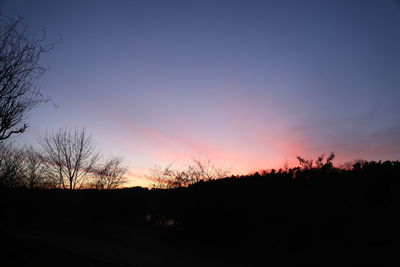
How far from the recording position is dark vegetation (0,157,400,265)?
7344 mm

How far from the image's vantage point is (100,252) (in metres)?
9.48

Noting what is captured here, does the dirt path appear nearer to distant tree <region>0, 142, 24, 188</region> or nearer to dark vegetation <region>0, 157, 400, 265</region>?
dark vegetation <region>0, 157, 400, 265</region>

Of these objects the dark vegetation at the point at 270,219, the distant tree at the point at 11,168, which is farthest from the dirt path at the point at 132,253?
the distant tree at the point at 11,168

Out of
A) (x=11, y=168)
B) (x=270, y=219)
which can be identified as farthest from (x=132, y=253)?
(x=11, y=168)

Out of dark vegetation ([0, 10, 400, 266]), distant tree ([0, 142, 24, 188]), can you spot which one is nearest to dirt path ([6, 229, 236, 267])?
dark vegetation ([0, 10, 400, 266])

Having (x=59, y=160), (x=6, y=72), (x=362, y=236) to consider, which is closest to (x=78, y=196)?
(x=59, y=160)

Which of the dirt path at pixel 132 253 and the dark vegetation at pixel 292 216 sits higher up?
the dark vegetation at pixel 292 216

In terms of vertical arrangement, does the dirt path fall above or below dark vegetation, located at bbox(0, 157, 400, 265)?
below

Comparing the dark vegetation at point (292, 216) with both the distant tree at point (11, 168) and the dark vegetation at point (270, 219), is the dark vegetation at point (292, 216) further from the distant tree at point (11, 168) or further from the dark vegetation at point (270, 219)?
the distant tree at point (11, 168)

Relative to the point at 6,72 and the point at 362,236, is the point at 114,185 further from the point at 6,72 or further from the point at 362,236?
the point at 362,236

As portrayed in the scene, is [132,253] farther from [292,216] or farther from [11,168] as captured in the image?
[11,168]

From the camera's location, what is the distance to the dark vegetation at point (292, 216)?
734cm

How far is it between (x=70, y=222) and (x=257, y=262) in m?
14.1

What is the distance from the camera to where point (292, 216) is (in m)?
8.75
